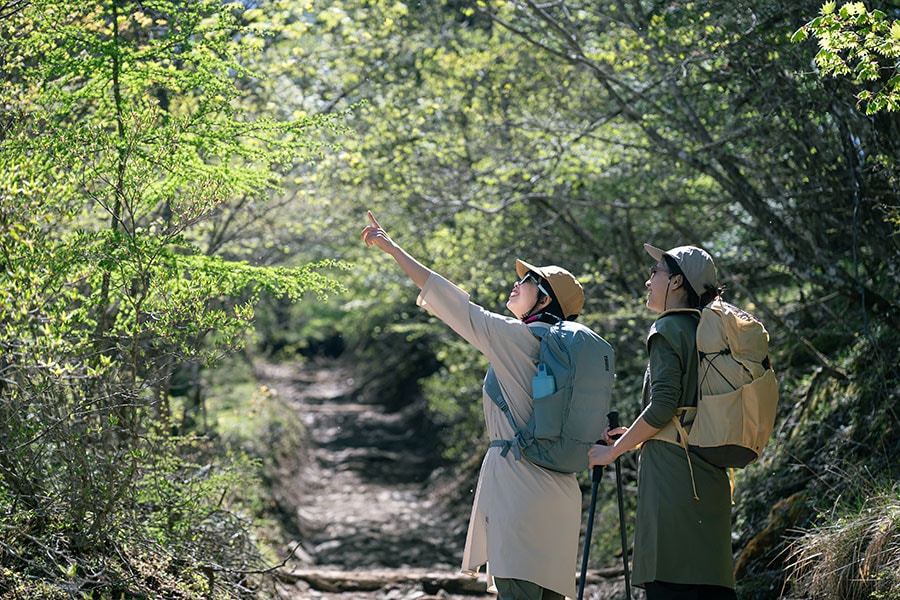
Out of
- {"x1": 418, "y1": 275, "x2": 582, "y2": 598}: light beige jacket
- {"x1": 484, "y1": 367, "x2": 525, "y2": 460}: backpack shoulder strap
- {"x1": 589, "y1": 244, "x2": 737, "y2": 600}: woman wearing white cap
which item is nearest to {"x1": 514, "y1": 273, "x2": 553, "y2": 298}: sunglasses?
{"x1": 418, "y1": 275, "x2": 582, "y2": 598}: light beige jacket

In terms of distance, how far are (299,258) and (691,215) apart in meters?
Answer: 8.09

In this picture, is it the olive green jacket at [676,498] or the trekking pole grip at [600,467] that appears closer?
the olive green jacket at [676,498]

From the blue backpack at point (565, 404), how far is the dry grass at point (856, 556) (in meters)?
1.69

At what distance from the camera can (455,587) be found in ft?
26.8

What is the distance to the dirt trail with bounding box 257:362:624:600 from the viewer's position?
8.20m

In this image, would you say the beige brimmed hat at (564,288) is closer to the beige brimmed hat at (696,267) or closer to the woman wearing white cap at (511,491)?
the woman wearing white cap at (511,491)

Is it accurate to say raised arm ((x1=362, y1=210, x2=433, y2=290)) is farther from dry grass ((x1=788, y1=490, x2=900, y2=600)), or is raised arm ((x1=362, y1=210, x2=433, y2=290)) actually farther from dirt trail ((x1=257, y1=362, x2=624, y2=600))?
dirt trail ((x1=257, y1=362, x2=624, y2=600))

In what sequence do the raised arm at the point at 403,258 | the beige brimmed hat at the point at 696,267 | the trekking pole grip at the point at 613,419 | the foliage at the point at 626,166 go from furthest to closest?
1. the foliage at the point at 626,166
2. the trekking pole grip at the point at 613,419
3. the beige brimmed hat at the point at 696,267
4. the raised arm at the point at 403,258

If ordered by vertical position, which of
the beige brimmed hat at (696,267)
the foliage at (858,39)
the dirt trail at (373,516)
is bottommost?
the dirt trail at (373,516)

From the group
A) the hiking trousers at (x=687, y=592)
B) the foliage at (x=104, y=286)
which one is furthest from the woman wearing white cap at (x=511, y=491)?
the foliage at (x=104, y=286)

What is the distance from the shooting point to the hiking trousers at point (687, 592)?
433cm

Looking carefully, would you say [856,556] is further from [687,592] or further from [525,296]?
[525,296]

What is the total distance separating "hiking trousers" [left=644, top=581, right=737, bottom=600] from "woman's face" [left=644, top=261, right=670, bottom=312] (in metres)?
1.27

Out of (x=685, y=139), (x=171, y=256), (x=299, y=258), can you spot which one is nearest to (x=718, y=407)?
(x=171, y=256)
